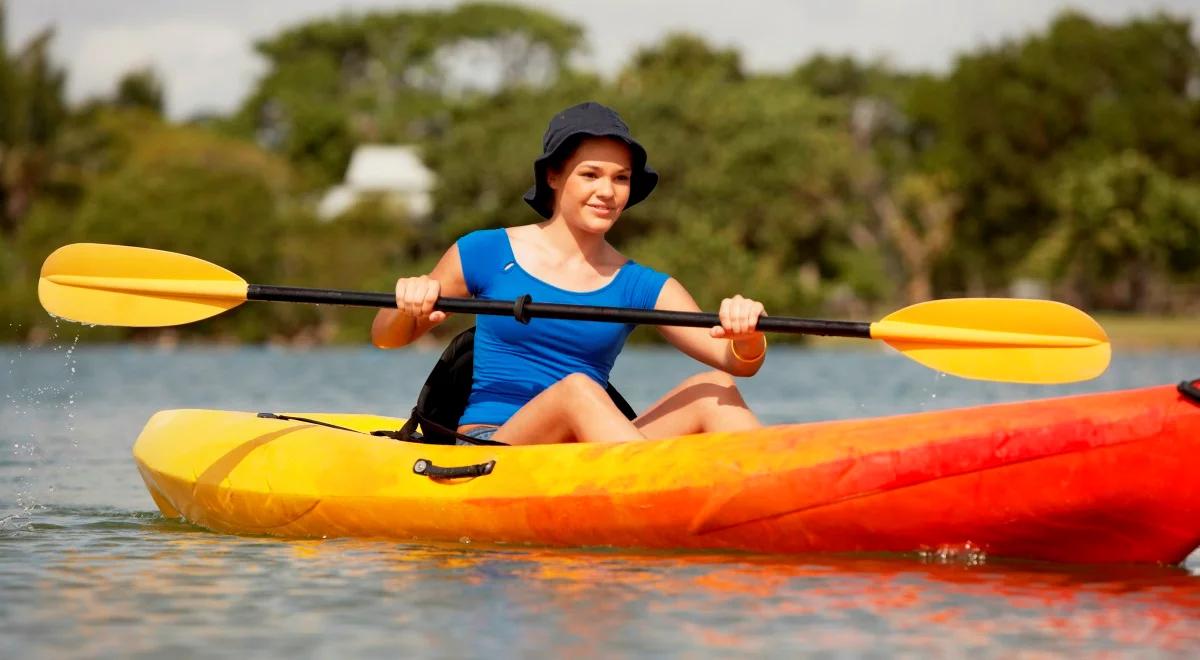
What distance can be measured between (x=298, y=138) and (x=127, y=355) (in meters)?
27.2

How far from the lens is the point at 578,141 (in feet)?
19.5

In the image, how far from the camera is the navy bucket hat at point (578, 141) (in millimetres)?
5902

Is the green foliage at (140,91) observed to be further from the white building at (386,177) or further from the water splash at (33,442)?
the water splash at (33,442)

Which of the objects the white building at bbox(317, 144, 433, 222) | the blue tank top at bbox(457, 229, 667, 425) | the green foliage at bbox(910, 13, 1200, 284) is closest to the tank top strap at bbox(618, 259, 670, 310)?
the blue tank top at bbox(457, 229, 667, 425)

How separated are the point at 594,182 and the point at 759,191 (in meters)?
34.5

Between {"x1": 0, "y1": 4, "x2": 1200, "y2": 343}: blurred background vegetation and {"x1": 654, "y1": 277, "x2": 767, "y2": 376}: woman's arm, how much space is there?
94.9 feet

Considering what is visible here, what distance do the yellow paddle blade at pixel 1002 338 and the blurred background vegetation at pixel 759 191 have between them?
28955mm

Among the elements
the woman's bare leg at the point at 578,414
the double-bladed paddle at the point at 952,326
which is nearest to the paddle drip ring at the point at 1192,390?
the double-bladed paddle at the point at 952,326

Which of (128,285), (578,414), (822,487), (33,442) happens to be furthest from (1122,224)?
(822,487)

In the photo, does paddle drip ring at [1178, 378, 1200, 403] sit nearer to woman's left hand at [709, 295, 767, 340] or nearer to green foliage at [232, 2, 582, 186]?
woman's left hand at [709, 295, 767, 340]

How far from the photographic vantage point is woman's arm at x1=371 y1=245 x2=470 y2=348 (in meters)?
6.00

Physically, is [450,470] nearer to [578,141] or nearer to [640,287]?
[640,287]

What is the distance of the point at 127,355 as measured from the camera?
3244 centimetres

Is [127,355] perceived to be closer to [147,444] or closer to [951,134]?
[951,134]
